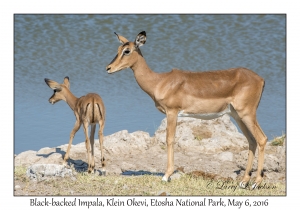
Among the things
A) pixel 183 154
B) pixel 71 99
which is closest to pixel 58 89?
pixel 71 99

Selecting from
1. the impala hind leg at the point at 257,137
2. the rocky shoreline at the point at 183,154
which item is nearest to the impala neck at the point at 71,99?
the rocky shoreline at the point at 183,154

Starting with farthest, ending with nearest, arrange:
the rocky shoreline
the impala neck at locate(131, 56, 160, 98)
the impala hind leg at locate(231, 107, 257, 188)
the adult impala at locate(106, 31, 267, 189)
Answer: the rocky shoreline
the impala neck at locate(131, 56, 160, 98)
the impala hind leg at locate(231, 107, 257, 188)
the adult impala at locate(106, 31, 267, 189)

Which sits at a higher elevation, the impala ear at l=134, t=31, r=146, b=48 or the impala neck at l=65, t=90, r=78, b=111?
the impala ear at l=134, t=31, r=146, b=48

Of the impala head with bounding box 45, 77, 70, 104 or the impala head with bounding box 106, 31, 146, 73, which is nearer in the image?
the impala head with bounding box 106, 31, 146, 73

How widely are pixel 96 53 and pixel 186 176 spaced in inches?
349

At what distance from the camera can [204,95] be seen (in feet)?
40.7

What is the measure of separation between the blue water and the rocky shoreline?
1.47m

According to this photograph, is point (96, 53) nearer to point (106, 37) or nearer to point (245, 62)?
point (106, 37)

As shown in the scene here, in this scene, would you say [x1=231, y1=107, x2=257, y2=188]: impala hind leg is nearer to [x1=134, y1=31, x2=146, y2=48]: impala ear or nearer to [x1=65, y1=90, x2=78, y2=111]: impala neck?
[x1=134, y1=31, x2=146, y2=48]: impala ear

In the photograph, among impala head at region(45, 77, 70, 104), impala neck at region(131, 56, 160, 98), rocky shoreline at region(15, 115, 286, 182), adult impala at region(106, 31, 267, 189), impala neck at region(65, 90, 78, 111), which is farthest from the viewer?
impala head at region(45, 77, 70, 104)

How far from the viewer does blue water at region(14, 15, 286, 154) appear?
17453 millimetres

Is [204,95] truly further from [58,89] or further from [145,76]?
[58,89]

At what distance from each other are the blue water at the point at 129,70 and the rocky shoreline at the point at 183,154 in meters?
1.47

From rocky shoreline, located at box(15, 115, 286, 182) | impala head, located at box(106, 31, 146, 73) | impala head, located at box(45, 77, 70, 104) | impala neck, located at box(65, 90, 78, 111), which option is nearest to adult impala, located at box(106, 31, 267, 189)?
impala head, located at box(106, 31, 146, 73)
